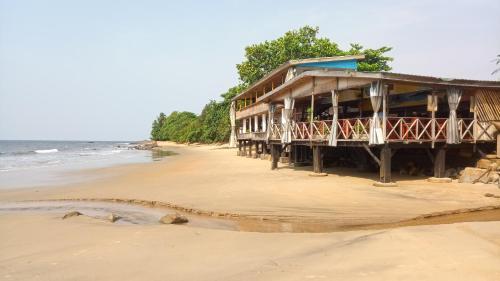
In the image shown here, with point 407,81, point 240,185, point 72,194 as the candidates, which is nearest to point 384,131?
point 407,81

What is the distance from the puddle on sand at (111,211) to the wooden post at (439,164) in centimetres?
962

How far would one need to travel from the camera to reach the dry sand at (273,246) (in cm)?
533

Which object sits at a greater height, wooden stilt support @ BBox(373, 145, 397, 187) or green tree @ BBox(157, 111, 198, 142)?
green tree @ BBox(157, 111, 198, 142)

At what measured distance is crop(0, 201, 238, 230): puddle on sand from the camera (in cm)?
941

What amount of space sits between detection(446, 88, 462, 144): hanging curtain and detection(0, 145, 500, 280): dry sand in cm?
363

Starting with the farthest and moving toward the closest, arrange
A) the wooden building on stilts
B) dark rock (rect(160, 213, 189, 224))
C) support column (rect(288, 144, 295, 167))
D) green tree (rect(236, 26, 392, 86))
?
green tree (rect(236, 26, 392, 86)) < support column (rect(288, 144, 295, 167)) < the wooden building on stilts < dark rock (rect(160, 213, 189, 224))

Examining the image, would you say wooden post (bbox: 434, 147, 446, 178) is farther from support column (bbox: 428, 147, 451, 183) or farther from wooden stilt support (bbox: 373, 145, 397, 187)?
wooden stilt support (bbox: 373, 145, 397, 187)

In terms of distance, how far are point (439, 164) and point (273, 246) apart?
11.1 meters

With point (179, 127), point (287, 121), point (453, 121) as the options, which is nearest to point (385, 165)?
point (453, 121)

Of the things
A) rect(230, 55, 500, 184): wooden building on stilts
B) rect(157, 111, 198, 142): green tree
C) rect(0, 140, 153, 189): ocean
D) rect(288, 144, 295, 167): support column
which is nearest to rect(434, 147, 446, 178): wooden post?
rect(230, 55, 500, 184): wooden building on stilts

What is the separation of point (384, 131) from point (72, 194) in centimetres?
1155

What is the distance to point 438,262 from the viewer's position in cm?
549

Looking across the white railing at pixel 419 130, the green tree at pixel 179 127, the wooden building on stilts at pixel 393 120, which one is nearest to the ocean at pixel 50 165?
the wooden building on stilts at pixel 393 120

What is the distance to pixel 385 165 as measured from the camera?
14.3 meters
